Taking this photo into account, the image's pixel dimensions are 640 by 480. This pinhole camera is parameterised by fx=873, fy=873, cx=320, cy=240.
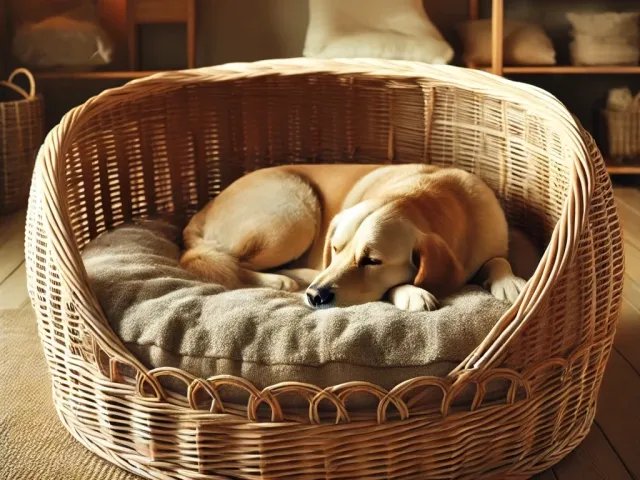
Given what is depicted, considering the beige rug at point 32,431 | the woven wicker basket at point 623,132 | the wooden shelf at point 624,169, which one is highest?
the woven wicker basket at point 623,132

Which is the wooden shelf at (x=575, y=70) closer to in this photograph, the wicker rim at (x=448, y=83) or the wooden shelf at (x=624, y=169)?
the wooden shelf at (x=624, y=169)

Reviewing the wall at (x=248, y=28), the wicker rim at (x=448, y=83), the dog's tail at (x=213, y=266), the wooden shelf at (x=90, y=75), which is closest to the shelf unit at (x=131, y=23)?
the wooden shelf at (x=90, y=75)

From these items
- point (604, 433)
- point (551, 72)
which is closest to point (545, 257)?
point (604, 433)

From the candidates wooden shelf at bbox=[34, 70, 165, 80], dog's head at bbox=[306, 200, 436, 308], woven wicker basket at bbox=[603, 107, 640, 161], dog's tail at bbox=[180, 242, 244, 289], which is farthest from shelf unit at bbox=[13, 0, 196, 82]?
dog's head at bbox=[306, 200, 436, 308]

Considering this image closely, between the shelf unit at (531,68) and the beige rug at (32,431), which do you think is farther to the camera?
the shelf unit at (531,68)

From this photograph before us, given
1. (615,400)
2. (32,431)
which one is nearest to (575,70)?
(615,400)

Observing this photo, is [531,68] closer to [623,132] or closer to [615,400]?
[623,132]

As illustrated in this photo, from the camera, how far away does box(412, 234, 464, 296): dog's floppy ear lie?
1638 millimetres

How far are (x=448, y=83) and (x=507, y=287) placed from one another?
2.06 ft

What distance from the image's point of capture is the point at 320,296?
5.30 feet

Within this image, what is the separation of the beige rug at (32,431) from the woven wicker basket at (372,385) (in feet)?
0.11

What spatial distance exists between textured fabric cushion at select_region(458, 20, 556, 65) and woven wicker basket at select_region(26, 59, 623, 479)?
155 cm

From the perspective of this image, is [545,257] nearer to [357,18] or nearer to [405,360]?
[405,360]

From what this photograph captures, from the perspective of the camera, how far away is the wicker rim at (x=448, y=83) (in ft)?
4.48
